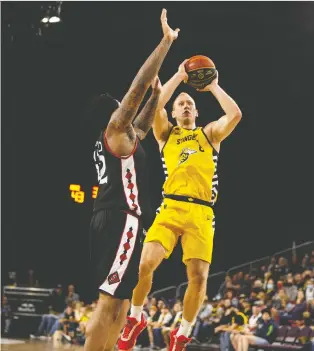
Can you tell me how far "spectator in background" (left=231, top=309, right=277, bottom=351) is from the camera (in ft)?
37.4

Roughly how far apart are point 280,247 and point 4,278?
354 inches

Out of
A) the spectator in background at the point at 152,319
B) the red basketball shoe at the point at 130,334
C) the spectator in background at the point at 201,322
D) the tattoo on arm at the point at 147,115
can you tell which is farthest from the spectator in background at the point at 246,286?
the tattoo on arm at the point at 147,115

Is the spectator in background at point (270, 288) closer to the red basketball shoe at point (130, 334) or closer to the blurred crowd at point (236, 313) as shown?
the blurred crowd at point (236, 313)

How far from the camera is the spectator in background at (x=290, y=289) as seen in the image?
1416 centimetres

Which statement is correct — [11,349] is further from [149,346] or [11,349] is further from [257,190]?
[257,190]

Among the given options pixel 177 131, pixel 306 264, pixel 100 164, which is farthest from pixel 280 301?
pixel 100 164

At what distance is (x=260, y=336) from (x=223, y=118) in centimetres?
667

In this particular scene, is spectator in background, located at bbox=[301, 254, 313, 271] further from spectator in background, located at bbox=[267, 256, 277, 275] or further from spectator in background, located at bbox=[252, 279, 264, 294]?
spectator in background, located at bbox=[252, 279, 264, 294]

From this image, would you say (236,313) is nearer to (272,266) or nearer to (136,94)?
(272,266)

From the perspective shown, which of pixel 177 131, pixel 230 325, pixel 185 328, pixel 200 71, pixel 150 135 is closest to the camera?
pixel 185 328

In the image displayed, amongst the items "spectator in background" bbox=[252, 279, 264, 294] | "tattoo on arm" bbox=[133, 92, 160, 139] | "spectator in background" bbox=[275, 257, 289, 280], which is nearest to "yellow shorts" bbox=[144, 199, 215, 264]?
"tattoo on arm" bbox=[133, 92, 160, 139]

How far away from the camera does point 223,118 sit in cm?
587

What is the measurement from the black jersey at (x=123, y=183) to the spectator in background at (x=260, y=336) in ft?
24.7

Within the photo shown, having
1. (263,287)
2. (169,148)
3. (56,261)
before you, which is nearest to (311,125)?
(263,287)
